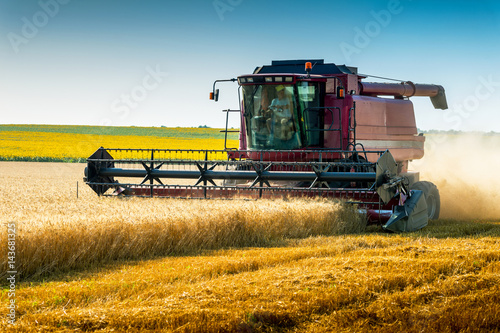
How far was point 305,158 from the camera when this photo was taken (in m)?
9.19

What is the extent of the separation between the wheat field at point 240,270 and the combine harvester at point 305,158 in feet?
1.67

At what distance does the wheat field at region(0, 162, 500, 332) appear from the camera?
3.75 meters

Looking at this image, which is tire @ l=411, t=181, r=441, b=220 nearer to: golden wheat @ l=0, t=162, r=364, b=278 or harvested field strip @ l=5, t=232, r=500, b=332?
golden wheat @ l=0, t=162, r=364, b=278

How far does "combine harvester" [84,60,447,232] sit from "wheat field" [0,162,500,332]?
51cm

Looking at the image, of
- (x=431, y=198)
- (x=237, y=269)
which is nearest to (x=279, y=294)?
(x=237, y=269)

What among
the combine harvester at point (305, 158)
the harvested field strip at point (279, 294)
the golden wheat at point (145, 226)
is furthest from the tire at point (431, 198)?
the harvested field strip at point (279, 294)

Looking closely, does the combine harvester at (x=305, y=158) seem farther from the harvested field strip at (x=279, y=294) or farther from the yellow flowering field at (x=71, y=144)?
the yellow flowering field at (x=71, y=144)

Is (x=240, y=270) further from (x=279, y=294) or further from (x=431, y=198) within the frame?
(x=431, y=198)

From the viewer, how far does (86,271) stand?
5.26 meters

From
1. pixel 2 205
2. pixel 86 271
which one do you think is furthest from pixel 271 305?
pixel 2 205

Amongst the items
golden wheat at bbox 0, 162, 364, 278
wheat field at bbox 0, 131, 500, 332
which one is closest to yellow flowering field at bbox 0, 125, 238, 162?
golden wheat at bbox 0, 162, 364, 278

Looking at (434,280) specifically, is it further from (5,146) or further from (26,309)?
(5,146)

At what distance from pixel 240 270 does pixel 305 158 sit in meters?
4.20

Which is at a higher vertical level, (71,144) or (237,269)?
(71,144)
